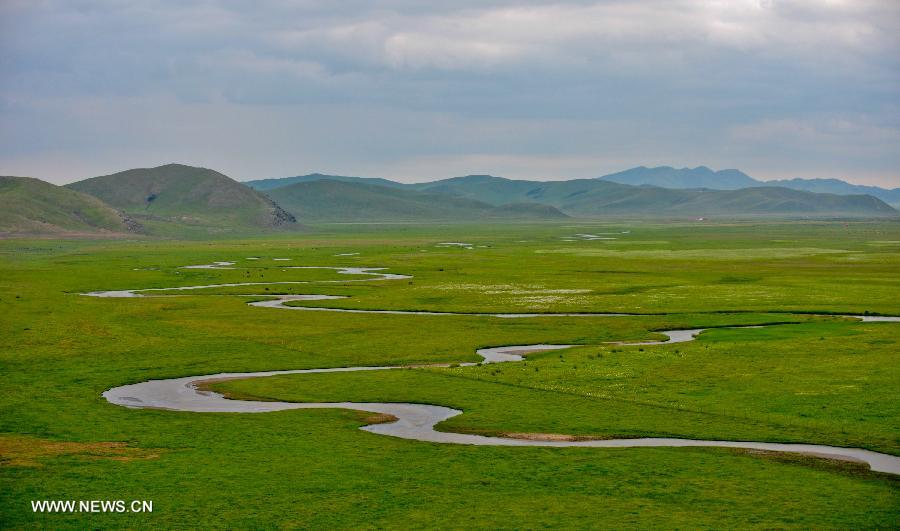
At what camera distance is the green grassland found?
2870 cm

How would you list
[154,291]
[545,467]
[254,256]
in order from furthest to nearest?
1. [254,256]
2. [154,291]
3. [545,467]

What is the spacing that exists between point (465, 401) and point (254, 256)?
135 meters

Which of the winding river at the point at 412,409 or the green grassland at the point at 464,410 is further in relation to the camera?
the winding river at the point at 412,409

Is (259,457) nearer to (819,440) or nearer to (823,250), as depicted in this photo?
(819,440)

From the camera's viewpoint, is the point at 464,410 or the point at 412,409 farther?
the point at 412,409

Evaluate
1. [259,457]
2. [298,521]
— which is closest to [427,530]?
[298,521]

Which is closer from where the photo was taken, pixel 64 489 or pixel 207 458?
pixel 64 489

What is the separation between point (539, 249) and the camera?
19200 centimetres

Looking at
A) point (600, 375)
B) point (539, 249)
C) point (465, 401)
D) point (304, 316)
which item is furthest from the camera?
point (539, 249)

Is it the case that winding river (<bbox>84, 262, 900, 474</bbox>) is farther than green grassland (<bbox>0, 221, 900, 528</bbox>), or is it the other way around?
winding river (<bbox>84, 262, 900, 474</bbox>)

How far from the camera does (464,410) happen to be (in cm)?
4300

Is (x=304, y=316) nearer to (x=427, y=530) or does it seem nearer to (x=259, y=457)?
(x=259, y=457)

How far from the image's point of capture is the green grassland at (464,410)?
2870cm

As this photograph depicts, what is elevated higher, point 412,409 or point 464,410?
point 464,410
